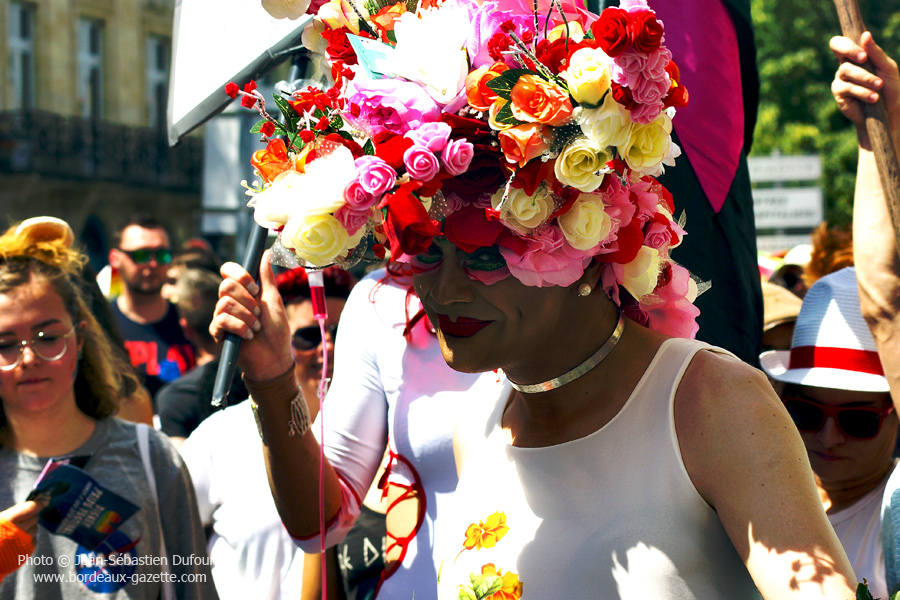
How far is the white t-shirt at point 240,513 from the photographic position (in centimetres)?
337

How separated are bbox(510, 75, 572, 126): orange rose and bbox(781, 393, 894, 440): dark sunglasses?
169 cm

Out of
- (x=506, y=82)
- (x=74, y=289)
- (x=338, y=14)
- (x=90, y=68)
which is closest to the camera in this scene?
(x=506, y=82)

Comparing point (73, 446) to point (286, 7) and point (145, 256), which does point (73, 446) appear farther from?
point (145, 256)

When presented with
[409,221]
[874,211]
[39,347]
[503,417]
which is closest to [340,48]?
[409,221]

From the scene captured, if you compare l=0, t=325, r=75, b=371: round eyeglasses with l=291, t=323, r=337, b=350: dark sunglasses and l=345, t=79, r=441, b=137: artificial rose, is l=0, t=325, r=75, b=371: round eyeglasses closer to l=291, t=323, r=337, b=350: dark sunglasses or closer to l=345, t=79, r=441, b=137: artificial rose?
l=291, t=323, r=337, b=350: dark sunglasses

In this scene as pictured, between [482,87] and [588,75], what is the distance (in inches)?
7.3

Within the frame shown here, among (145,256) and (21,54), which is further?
(21,54)

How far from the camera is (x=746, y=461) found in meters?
1.61

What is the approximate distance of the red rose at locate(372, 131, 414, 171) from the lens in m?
1.69

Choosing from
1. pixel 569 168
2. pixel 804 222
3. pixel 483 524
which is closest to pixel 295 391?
pixel 483 524

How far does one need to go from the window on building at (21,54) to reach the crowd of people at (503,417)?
21684 millimetres

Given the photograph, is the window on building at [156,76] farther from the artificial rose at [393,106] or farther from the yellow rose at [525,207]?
the yellow rose at [525,207]

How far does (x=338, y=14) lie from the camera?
6.53 feet

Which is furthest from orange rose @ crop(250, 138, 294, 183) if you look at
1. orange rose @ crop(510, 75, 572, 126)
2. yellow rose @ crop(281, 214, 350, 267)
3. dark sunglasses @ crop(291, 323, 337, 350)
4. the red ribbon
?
dark sunglasses @ crop(291, 323, 337, 350)
